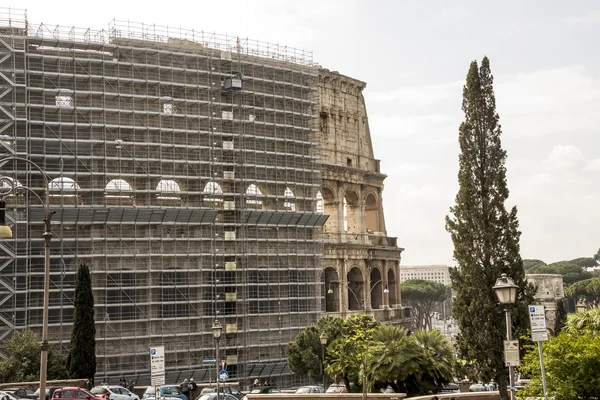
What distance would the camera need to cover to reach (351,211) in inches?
2790

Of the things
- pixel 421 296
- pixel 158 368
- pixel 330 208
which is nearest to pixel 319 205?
pixel 330 208

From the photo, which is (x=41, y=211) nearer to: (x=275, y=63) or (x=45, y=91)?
(x=45, y=91)

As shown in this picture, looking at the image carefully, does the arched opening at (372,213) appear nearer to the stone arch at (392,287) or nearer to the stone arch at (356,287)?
the stone arch at (392,287)

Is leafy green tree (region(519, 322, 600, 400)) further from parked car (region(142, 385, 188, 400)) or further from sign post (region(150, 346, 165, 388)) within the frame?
parked car (region(142, 385, 188, 400))

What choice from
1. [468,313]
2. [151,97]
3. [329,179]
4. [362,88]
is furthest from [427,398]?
[362,88]

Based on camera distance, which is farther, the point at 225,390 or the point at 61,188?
the point at 61,188

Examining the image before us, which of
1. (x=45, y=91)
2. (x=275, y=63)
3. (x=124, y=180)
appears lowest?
(x=124, y=180)

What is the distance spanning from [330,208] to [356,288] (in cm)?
680

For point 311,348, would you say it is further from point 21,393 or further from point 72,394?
point 21,393

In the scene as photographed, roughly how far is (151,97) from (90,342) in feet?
49.3

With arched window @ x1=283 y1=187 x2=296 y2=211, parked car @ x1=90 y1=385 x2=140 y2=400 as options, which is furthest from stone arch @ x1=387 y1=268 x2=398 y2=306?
parked car @ x1=90 y1=385 x2=140 y2=400

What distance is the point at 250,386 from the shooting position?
53.3 metres

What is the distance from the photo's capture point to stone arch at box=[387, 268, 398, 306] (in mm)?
74750

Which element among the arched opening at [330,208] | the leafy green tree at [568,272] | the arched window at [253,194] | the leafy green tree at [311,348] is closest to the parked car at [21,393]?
the leafy green tree at [311,348]
